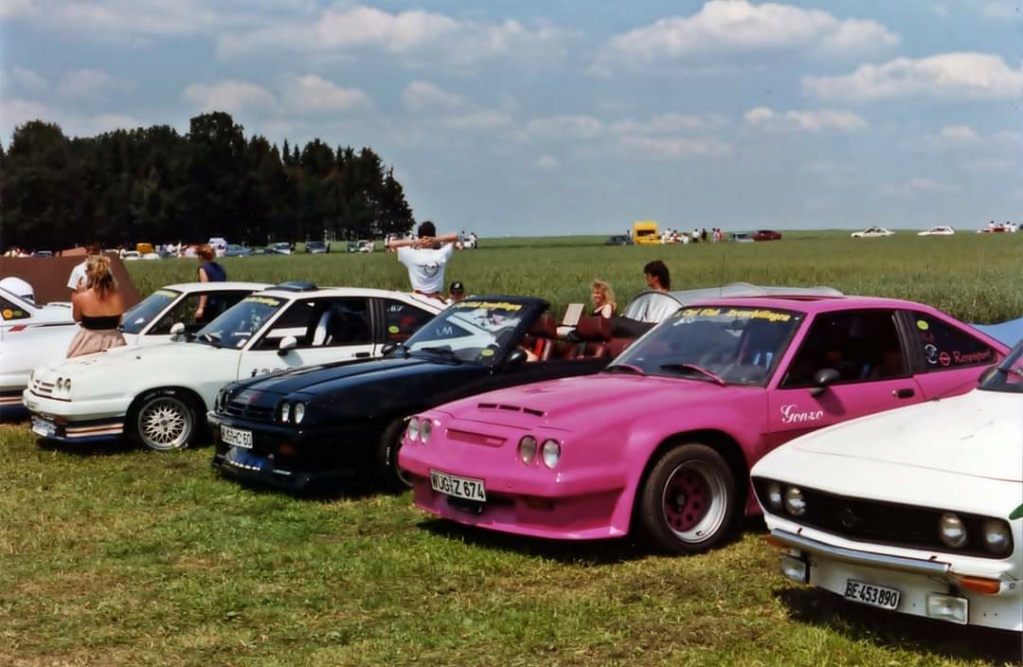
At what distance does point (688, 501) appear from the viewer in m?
6.74

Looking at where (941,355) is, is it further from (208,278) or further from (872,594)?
(208,278)

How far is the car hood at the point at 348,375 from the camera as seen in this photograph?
8.48m

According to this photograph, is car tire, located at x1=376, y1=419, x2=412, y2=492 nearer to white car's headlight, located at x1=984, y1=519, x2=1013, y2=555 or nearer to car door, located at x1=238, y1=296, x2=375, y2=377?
car door, located at x1=238, y1=296, x2=375, y2=377

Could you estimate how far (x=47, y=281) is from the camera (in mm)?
21031

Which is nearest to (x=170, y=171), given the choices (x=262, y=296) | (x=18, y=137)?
(x=18, y=137)

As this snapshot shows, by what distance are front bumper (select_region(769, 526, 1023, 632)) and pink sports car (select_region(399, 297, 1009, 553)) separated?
1278 millimetres

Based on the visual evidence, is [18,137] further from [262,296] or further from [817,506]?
[817,506]

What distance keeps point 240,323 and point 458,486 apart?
5032mm

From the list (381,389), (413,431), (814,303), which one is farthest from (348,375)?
(814,303)

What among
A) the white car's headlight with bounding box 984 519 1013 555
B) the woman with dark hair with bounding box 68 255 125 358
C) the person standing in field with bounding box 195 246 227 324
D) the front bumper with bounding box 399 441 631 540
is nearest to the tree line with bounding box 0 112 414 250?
the person standing in field with bounding box 195 246 227 324

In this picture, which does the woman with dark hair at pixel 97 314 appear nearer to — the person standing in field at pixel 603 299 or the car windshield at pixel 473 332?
the car windshield at pixel 473 332

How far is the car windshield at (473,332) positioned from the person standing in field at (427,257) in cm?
428

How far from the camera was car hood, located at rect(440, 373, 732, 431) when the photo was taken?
21.4 ft

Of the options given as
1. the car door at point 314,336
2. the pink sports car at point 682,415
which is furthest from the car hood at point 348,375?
the car door at point 314,336
